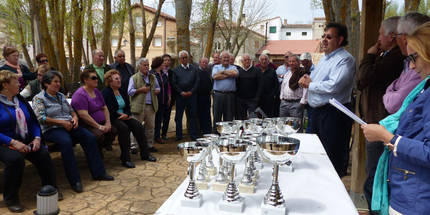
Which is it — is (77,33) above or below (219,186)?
above

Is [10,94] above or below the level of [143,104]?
above

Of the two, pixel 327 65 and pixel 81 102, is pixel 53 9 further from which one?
pixel 327 65

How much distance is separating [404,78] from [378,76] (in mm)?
491

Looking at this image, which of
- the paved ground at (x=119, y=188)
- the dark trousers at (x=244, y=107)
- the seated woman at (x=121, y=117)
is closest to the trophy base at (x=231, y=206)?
the paved ground at (x=119, y=188)

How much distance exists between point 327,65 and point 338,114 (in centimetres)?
50

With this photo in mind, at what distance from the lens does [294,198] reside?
57.4 inches

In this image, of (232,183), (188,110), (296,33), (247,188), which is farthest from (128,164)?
(296,33)

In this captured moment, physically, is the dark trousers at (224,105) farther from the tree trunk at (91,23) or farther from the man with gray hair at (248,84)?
the tree trunk at (91,23)

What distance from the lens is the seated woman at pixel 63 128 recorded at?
3.72 meters

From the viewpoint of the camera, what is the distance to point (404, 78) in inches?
82.9

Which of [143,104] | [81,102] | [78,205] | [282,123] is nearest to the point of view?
[282,123]

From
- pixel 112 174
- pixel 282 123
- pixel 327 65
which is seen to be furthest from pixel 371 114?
pixel 112 174

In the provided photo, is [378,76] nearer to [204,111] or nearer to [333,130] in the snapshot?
[333,130]

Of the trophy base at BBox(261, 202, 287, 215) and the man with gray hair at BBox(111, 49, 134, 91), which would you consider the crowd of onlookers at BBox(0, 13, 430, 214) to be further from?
the trophy base at BBox(261, 202, 287, 215)
